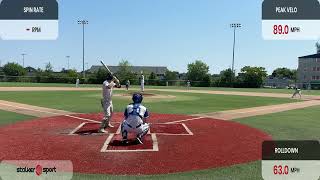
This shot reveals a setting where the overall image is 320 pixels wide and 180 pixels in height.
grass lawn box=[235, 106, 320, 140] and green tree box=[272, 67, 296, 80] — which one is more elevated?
green tree box=[272, 67, 296, 80]

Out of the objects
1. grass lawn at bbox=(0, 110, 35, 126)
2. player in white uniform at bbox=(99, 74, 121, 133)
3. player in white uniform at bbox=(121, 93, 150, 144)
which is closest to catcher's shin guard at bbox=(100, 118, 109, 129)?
player in white uniform at bbox=(99, 74, 121, 133)

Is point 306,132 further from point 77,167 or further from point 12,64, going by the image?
point 12,64

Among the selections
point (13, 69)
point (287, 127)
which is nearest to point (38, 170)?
point (287, 127)

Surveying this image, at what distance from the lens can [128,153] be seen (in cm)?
902

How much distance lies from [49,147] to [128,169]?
114 inches

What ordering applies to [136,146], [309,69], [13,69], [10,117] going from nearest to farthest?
1. [136,146]
2. [10,117]
3. [309,69]
4. [13,69]

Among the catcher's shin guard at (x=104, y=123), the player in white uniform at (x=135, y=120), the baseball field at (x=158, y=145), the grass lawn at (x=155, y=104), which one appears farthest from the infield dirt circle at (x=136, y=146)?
the grass lawn at (x=155, y=104)

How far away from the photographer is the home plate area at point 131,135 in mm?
9539

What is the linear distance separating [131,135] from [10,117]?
6960mm

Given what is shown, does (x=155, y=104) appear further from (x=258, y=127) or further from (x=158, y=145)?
Result: (x=158, y=145)

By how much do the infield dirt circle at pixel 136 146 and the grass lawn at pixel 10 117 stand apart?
98 cm

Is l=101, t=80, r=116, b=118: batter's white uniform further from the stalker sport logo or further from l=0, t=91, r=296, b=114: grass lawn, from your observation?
l=0, t=91, r=296, b=114: grass lawn

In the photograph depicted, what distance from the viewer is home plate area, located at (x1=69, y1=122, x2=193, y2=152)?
376 inches

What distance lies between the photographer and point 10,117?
51.1ft
